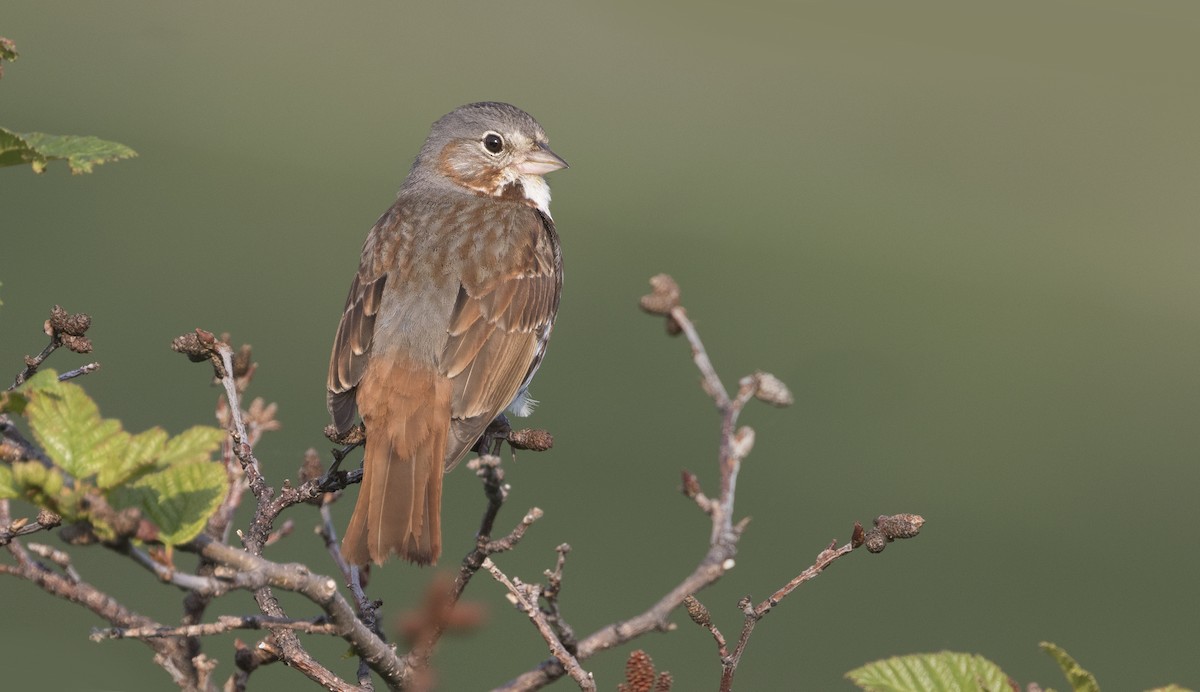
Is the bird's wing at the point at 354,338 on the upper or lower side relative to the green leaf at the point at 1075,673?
lower

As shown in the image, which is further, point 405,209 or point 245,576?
point 405,209

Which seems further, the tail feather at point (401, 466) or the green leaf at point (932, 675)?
the tail feather at point (401, 466)

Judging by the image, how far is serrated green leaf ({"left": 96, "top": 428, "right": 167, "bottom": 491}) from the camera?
164 cm

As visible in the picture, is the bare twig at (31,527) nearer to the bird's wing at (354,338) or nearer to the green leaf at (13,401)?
the green leaf at (13,401)

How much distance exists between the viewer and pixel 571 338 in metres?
12.2

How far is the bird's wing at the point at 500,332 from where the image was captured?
11.8 ft

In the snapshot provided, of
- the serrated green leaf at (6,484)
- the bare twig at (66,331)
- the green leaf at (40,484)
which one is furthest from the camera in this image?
the bare twig at (66,331)

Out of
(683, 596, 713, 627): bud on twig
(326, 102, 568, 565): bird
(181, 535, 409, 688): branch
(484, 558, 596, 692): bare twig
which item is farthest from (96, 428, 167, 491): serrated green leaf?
(326, 102, 568, 565): bird

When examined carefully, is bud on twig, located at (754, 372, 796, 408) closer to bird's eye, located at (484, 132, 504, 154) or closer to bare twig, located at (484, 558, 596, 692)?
bare twig, located at (484, 558, 596, 692)

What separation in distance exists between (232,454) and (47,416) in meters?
1.11

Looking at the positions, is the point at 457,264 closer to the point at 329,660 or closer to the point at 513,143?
the point at 513,143

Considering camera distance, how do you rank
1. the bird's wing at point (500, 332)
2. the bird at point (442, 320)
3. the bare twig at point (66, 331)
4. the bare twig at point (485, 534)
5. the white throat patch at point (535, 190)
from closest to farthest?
the bare twig at point (485, 534) → the bare twig at point (66, 331) → the bird at point (442, 320) → the bird's wing at point (500, 332) → the white throat patch at point (535, 190)

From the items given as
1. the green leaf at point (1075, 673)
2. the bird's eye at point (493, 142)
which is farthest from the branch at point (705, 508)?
the bird's eye at point (493, 142)

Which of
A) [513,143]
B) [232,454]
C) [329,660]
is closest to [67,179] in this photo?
[329,660]
